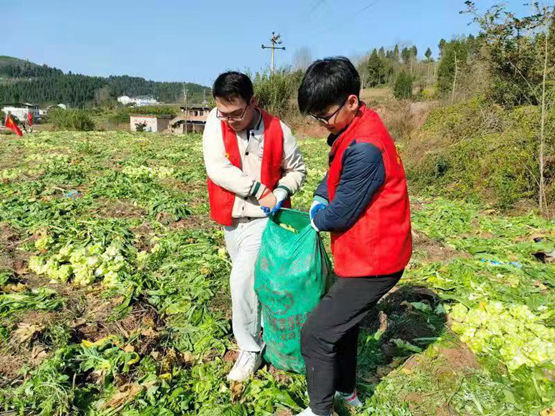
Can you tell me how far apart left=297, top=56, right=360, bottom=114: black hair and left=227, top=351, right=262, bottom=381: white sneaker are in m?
1.72

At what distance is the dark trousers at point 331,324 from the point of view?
6.18 ft

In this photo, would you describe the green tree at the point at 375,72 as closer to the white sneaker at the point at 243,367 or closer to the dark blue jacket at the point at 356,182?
the white sneaker at the point at 243,367

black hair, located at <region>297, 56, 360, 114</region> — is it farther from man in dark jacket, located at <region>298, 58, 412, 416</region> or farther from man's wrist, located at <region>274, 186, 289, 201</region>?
man's wrist, located at <region>274, 186, 289, 201</region>

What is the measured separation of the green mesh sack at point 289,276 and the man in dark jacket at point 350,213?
0.76 feet

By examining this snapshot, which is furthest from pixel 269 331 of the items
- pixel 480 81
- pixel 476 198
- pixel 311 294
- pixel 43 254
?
pixel 480 81

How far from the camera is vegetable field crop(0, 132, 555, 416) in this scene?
2434 millimetres

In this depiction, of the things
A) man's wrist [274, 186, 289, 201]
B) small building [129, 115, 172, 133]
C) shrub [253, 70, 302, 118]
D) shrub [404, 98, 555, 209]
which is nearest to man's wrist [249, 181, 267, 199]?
man's wrist [274, 186, 289, 201]

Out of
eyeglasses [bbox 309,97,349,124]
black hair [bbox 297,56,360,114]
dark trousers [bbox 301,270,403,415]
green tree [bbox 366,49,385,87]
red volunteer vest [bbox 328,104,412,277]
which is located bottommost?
dark trousers [bbox 301,270,403,415]

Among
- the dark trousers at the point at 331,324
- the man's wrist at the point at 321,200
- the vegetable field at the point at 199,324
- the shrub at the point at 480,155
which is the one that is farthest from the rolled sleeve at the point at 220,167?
the shrub at the point at 480,155

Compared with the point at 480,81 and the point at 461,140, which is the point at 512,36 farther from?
the point at 480,81

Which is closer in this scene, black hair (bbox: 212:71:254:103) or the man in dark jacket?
the man in dark jacket

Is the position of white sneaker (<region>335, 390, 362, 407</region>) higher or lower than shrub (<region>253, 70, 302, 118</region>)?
lower

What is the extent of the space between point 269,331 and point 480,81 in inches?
469

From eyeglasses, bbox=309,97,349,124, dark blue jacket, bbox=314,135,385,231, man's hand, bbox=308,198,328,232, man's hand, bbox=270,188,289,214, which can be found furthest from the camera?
man's hand, bbox=270,188,289,214
